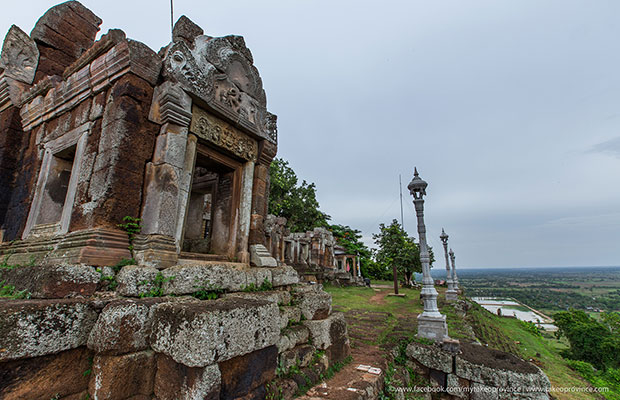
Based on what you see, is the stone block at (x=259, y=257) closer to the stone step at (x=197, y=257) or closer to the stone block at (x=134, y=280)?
the stone step at (x=197, y=257)

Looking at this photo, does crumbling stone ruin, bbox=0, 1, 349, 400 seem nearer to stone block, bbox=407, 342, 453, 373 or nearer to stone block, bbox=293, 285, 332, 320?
stone block, bbox=293, 285, 332, 320

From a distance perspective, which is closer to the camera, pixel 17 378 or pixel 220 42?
pixel 17 378

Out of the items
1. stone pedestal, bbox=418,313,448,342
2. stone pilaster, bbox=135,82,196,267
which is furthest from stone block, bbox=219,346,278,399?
stone pedestal, bbox=418,313,448,342

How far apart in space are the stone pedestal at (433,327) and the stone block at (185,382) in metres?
4.98

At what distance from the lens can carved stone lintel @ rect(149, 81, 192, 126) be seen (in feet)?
11.4

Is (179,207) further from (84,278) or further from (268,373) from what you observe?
(268,373)

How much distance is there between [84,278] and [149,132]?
1848mm

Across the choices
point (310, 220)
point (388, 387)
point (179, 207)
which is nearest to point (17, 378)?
point (179, 207)

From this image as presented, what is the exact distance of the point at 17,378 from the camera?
1842 millimetres

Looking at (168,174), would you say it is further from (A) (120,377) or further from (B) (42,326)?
(A) (120,377)

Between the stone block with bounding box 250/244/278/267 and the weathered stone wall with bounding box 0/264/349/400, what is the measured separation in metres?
1.60

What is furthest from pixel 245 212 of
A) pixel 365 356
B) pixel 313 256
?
pixel 313 256

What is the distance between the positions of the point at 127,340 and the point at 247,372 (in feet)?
3.17

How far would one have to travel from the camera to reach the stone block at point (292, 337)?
3178 millimetres
